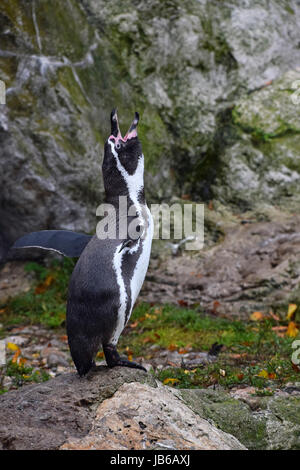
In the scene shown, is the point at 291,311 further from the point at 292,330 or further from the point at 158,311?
the point at 158,311

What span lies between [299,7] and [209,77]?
202 centimetres

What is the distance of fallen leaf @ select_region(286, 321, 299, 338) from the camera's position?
211 inches

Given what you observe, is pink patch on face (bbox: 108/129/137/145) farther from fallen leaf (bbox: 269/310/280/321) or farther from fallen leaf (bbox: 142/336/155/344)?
fallen leaf (bbox: 269/310/280/321)

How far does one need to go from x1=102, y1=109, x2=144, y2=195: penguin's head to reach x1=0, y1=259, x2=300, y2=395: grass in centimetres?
166

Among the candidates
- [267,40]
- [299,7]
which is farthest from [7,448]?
[299,7]

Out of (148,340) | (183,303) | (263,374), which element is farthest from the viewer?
(183,303)

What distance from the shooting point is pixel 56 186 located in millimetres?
6934

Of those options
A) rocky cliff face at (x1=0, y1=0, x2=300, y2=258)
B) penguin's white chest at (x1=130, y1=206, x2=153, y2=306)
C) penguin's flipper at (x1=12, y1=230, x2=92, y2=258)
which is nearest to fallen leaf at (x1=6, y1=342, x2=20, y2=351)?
rocky cliff face at (x1=0, y1=0, x2=300, y2=258)

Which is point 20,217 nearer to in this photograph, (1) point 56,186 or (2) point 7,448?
(1) point 56,186

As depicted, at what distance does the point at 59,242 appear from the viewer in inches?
138

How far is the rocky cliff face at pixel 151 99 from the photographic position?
692 cm

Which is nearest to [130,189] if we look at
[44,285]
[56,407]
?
[56,407]

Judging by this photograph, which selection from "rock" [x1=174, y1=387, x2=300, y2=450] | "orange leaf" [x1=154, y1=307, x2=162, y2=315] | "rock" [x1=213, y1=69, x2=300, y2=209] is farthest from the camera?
"rock" [x1=213, y1=69, x2=300, y2=209]

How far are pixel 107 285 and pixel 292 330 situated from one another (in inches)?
117
